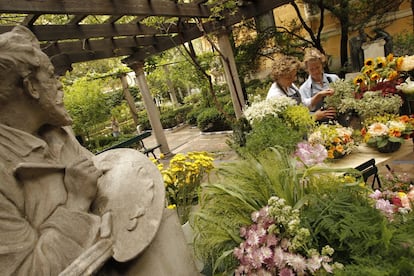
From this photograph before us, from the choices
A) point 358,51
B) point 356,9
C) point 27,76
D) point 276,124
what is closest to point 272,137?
point 276,124

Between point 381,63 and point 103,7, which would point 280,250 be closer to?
point 381,63

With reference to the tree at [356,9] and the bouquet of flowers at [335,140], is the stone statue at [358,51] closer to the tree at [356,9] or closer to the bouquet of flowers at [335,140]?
A: the tree at [356,9]

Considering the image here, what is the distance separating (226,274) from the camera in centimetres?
118

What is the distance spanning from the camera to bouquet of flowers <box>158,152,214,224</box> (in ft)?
8.46

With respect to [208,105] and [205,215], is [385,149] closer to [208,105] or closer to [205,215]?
[205,215]

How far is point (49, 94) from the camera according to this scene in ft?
3.30

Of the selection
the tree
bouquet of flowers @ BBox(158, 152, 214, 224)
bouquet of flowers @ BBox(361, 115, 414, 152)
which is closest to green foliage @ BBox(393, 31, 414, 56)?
the tree

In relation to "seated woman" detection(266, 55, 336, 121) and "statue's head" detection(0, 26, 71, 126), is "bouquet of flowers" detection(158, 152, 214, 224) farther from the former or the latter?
"statue's head" detection(0, 26, 71, 126)

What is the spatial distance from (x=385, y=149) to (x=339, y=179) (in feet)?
4.08

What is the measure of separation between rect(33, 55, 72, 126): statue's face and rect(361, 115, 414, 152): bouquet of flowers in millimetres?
2316

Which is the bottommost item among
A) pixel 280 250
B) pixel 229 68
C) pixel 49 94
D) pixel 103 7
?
pixel 280 250

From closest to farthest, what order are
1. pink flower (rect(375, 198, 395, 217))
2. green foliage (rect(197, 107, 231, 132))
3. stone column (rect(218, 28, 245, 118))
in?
pink flower (rect(375, 198, 395, 217)) → stone column (rect(218, 28, 245, 118)) → green foliage (rect(197, 107, 231, 132))

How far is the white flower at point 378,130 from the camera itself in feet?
7.27

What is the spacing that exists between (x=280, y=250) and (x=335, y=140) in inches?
→ 62.3
